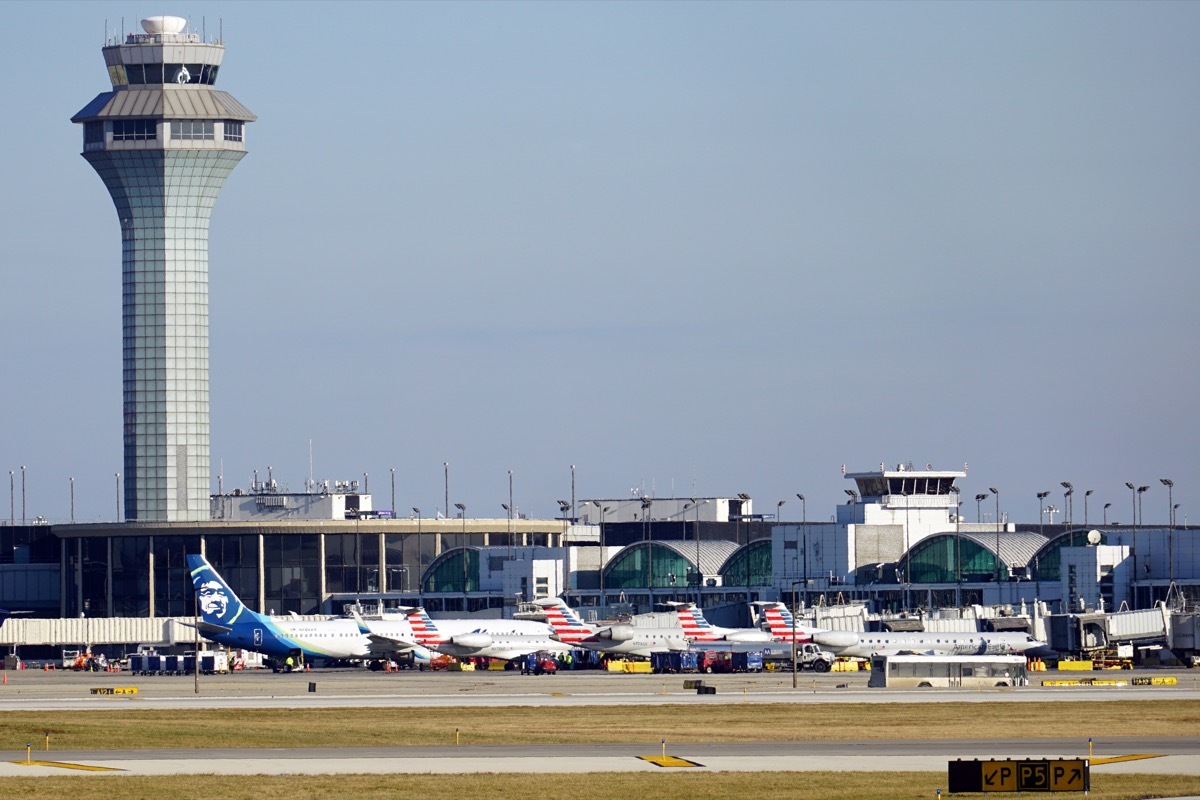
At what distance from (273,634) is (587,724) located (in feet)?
231

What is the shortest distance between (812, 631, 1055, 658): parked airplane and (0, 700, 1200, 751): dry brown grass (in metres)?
44.4

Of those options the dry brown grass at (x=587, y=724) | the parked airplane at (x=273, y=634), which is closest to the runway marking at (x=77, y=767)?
the dry brown grass at (x=587, y=724)

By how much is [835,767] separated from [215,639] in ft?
309

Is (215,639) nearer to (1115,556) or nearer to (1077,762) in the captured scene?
(1115,556)

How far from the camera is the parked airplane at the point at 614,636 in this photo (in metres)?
144

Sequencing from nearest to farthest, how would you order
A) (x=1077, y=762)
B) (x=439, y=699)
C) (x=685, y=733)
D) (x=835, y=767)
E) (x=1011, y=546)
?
(x=1077, y=762) → (x=835, y=767) → (x=685, y=733) → (x=439, y=699) → (x=1011, y=546)

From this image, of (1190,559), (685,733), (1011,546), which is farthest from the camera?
(1011,546)

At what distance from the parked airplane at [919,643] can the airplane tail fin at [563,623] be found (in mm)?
19407

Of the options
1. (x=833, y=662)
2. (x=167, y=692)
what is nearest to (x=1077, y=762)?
(x=167, y=692)

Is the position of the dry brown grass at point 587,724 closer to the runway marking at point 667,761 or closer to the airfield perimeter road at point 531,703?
the airfield perimeter road at point 531,703

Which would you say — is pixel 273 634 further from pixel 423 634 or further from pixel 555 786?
pixel 555 786

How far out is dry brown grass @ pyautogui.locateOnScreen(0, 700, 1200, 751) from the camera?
7356cm

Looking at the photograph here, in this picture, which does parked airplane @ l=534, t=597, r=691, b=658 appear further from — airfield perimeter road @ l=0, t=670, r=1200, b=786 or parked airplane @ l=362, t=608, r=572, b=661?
airfield perimeter road @ l=0, t=670, r=1200, b=786

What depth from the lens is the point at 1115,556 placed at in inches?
6644
